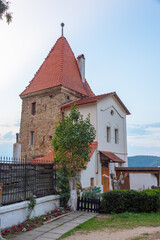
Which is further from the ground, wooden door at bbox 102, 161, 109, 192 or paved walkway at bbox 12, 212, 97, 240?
wooden door at bbox 102, 161, 109, 192

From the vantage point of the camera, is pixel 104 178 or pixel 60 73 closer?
pixel 104 178

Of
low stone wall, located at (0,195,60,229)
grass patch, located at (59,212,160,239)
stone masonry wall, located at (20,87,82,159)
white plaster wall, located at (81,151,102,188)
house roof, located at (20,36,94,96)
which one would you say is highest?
house roof, located at (20,36,94,96)

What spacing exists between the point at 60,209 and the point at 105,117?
10.7 metres

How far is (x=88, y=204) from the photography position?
1202 centimetres

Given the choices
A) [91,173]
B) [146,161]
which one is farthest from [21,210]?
[146,161]

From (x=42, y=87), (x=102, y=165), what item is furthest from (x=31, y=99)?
(x=102, y=165)

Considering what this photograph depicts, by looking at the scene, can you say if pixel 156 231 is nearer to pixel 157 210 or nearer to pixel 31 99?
pixel 157 210

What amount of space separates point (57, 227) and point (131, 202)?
4.37m

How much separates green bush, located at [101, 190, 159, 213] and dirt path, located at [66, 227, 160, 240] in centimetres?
300

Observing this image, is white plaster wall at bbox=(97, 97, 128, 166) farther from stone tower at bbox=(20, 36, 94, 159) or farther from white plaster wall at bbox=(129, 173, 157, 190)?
stone tower at bbox=(20, 36, 94, 159)

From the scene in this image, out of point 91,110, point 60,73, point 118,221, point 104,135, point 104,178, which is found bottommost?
point 118,221

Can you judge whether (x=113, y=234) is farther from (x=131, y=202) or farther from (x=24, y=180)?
(x=24, y=180)

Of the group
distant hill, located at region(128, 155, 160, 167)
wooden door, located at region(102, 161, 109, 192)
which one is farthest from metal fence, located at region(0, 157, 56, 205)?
distant hill, located at region(128, 155, 160, 167)

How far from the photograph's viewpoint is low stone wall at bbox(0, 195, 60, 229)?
27.2ft
